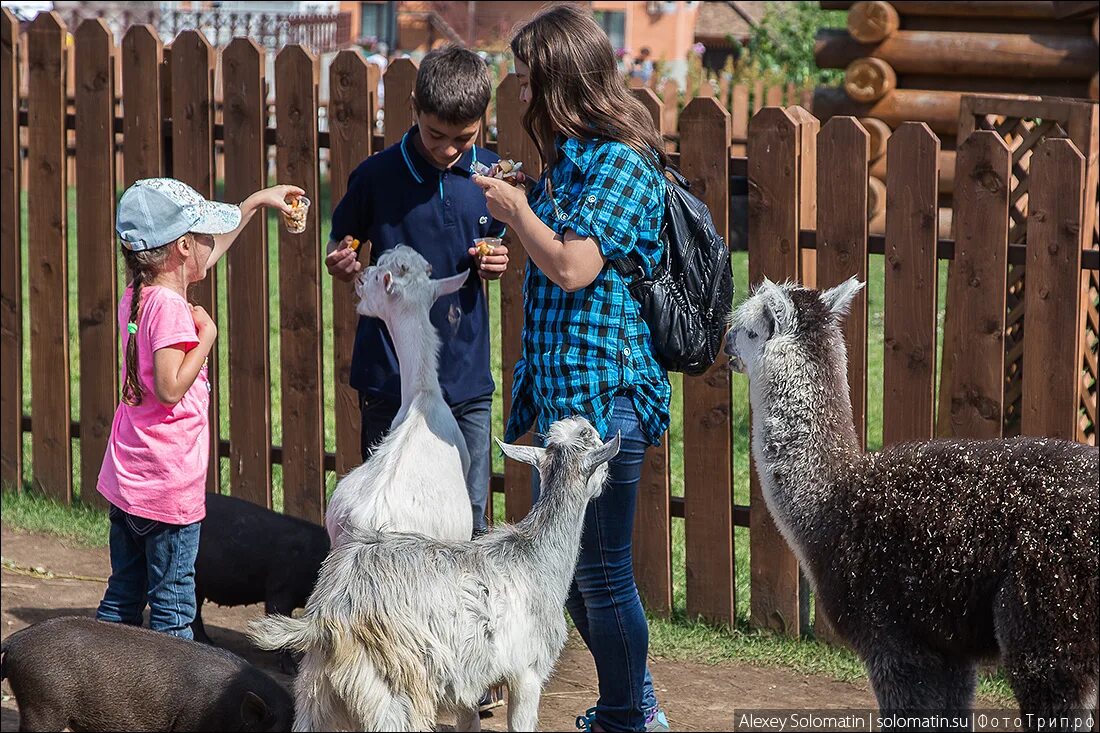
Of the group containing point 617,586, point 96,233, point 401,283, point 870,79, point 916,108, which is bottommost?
point 617,586

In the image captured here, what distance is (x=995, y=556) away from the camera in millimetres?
3559

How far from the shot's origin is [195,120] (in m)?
6.20

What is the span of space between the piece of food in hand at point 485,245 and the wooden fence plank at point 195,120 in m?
2.14

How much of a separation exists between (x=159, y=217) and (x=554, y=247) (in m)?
1.39

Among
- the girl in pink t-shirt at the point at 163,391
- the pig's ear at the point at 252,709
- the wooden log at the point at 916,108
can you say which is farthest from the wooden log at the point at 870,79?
the pig's ear at the point at 252,709

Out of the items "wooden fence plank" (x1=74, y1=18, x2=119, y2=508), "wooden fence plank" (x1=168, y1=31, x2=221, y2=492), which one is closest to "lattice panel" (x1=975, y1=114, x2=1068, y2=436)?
"wooden fence plank" (x1=168, y1=31, x2=221, y2=492)

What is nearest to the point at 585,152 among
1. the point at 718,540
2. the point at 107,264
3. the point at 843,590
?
the point at 843,590

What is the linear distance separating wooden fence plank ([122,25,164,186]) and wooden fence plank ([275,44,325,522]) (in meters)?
0.65

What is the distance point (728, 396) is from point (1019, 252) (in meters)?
1.25

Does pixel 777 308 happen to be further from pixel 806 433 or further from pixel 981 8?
pixel 981 8

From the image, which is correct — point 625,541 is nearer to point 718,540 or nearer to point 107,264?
point 718,540

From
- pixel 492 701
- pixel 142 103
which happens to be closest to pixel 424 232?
pixel 492 701

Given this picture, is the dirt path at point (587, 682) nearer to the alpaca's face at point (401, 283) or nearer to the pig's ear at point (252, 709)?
the pig's ear at point (252, 709)

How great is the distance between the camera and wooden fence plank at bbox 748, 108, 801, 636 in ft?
16.5
